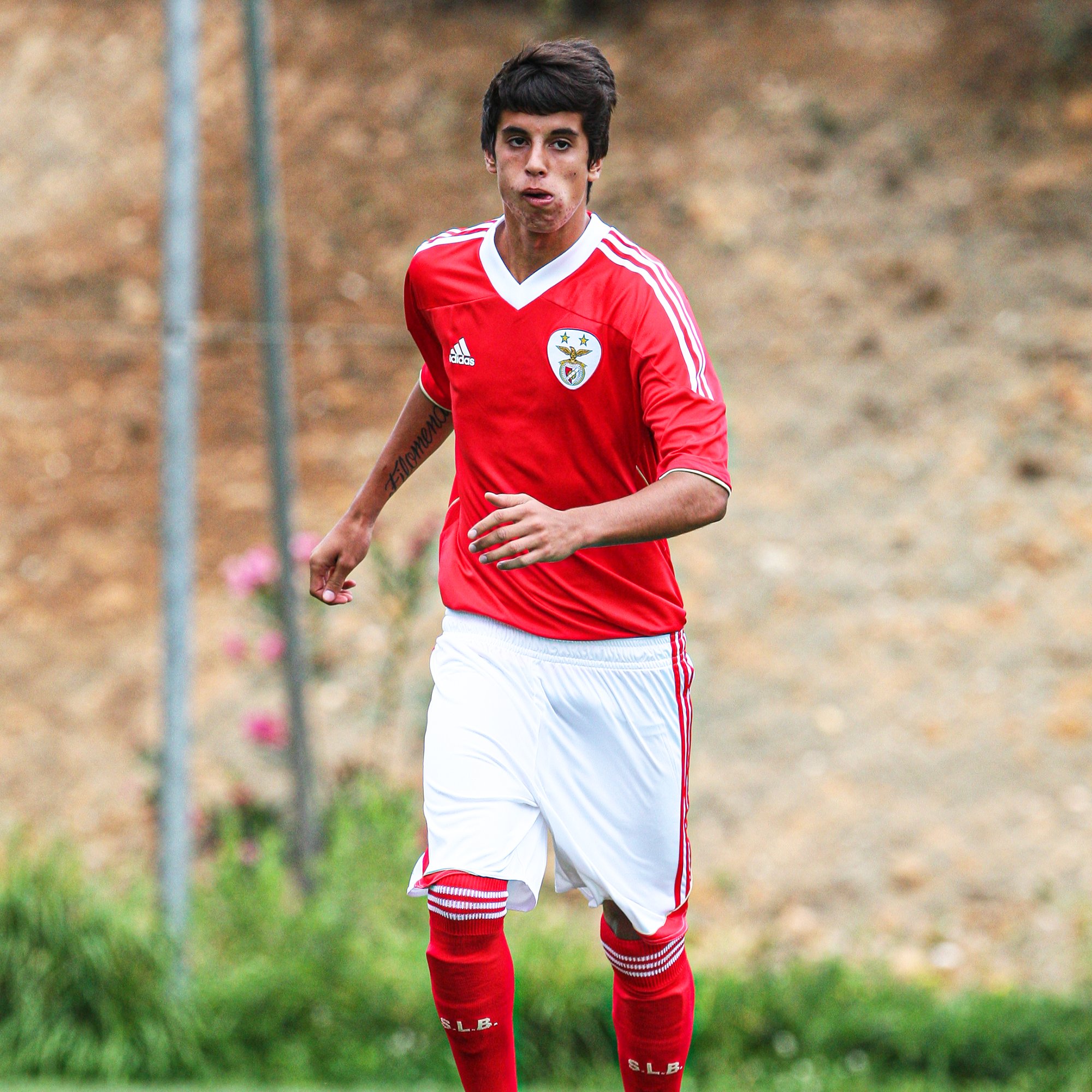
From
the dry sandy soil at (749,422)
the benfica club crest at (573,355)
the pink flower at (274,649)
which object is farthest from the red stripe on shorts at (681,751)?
the dry sandy soil at (749,422)

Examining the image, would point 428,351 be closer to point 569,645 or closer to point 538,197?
point 538,197

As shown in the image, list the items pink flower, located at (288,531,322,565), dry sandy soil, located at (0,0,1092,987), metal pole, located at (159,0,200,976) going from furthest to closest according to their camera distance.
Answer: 1. dry sandy soil, located at (0,0,1092,987)
2. pink flower, located at (288,531,322,565)
3. metal pole, located at (159,0,200,976)

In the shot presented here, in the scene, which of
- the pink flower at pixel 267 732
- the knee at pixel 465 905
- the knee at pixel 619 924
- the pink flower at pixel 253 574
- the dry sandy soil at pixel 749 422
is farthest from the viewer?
the dry sandy soil at pixel 749 422

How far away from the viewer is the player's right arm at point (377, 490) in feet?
8.95

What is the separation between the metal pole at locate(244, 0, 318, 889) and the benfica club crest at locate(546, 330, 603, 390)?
3598mm

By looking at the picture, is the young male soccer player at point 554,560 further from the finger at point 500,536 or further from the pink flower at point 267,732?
the pink flower at point 267,732

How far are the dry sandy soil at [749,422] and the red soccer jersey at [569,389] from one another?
487cm

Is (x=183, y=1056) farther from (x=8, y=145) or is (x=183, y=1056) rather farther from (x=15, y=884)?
(x=8, y=145)

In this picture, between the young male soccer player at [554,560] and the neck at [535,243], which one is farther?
the neck at [535,243]

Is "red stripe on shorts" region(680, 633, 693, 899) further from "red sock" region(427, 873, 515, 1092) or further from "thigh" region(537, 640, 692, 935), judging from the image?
"red sock" region(427, 873, 515, 1092)

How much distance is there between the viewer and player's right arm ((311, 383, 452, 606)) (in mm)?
2727

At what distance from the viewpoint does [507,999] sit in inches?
104

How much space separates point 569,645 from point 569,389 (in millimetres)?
512

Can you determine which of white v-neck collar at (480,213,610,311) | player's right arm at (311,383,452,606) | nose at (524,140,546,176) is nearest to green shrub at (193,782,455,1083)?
player's right arm at (311,383,452,606)
